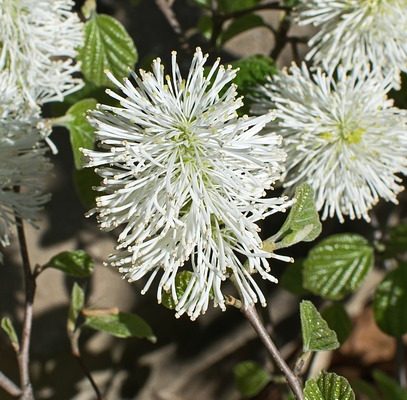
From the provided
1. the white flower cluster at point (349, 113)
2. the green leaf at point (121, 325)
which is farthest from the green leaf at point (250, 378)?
the white flower cluster at point (349, 113)

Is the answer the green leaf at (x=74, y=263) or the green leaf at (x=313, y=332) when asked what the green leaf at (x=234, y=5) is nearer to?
the green leaf at (x=74, y=263)

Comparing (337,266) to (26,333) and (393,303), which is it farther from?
(26,333)

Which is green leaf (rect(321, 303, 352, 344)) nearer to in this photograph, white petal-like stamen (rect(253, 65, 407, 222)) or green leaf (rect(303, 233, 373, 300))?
green leaf (rect(303, 233, 373, 300))

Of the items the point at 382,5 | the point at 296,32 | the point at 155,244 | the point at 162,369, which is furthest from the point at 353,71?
the point at 162,369

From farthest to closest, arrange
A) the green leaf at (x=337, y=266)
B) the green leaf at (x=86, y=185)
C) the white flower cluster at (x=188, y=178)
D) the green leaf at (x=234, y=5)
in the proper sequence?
the green leaf at (x=234, y=5), the green leaf at (x=337, y=266), the green leaf at (x=86, y=185), the white flower cluster at (x=188, y=178)

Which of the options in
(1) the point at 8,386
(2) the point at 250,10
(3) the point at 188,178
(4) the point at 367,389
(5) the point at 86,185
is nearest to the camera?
(3) the point at 188,178

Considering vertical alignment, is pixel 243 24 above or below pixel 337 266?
above

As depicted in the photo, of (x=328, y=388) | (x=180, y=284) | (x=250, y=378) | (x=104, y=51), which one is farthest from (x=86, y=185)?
(x=250, y=378)

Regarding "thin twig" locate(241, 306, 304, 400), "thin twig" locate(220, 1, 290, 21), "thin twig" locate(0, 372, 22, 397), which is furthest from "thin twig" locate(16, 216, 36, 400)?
"thin twig" locate(220, 1, 290, 21)
